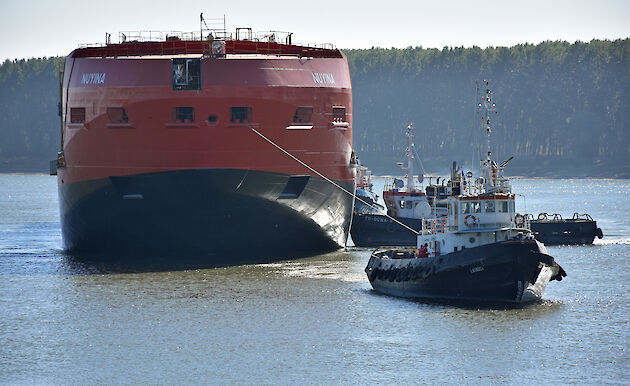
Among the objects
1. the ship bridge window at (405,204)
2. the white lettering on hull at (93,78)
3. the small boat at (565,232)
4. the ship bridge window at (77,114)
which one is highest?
the white lettering on hull at (93,78)

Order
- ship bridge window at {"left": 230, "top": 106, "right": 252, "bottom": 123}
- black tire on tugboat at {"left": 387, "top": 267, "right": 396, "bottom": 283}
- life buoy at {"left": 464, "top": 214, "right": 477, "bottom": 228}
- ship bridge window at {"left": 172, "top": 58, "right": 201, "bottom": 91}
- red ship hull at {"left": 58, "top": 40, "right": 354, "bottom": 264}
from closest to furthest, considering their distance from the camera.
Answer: life buoy at {"left": 464, "top": 214, "right": 477, "bottom": 228}, black tire on tugboat at {"left": 387, "top": 267, "right": 396, "bottom": 283}, red ship hull at {"left": 58, "top": 40, "right": 354, "bottom": 264}, ship bridge window at {"left": 172, "top": 58, "right": 201, "bottom": 91}, ship bridge window at {"left": 230, "top": 106, "right": 252, "bottom": 123}

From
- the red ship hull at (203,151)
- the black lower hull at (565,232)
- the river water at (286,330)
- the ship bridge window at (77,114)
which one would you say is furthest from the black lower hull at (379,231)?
the ship bridge window at (77,114)

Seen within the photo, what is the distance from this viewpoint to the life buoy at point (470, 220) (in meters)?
42.3

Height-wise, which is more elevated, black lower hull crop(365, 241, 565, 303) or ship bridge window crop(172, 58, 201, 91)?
ship bridge window crop(172, 58, 201, 91)

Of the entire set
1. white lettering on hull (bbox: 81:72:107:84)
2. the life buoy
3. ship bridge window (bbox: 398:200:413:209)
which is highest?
white lettering on hull (bbox: 81:72:107:84)

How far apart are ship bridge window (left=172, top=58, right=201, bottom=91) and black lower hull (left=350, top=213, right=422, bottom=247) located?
59.5 ft

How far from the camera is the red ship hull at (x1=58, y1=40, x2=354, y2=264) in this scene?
5191cm

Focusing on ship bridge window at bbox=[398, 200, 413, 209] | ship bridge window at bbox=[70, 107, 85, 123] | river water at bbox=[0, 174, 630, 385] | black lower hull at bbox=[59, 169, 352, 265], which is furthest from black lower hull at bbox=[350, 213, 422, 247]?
ship bridge window at bbox=[70, 107, 85, 123]

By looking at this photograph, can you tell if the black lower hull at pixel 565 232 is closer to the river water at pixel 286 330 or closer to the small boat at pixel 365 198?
the small boat at pixel 365 198

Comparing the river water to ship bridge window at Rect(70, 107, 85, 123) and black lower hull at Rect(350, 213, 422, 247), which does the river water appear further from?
black lower hull at Rect(350, 213, 422, 247)

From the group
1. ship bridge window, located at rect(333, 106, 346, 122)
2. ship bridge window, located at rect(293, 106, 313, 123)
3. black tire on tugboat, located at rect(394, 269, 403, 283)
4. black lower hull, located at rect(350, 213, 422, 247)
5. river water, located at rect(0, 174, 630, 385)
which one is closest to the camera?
river water, located at rect(0, 174, 630, 385)

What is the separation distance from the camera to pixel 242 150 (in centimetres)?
5212

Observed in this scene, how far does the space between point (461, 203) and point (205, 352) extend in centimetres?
1235

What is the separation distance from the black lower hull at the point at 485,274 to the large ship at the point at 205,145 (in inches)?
449
